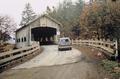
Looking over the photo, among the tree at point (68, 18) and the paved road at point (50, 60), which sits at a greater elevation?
the tree at point (68, 18)

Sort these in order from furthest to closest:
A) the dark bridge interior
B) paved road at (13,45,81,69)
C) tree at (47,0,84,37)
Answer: tree at (47,0,84,37)
the dark bridge interior
paved road at (13,45,81,69)

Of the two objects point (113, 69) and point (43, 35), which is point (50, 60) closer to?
point (113, 69)

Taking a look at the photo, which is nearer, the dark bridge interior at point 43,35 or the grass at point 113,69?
the grass at point 113,69

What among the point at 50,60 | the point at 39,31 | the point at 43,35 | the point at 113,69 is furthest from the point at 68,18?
the point at 113,69

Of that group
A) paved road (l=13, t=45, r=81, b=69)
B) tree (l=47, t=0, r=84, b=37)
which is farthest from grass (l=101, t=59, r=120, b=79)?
tree (l=47, t=0, r=84, b=37)

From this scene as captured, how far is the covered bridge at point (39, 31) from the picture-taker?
51781mm

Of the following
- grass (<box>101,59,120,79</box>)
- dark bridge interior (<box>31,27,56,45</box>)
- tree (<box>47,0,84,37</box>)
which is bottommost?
grass (<box>101,59,120,79</box>)

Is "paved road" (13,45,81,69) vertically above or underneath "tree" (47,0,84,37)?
underneath

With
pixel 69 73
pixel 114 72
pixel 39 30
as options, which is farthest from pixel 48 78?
pixel 39 30

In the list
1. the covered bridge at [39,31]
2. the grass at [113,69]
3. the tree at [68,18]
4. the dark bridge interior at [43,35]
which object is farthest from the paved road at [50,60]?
the tree at [68,18]

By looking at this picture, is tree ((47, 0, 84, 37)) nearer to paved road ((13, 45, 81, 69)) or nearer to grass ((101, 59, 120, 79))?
paved road ((13, 45, 81, 69))

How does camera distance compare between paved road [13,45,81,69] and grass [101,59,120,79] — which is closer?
grass [101,59,120,79]

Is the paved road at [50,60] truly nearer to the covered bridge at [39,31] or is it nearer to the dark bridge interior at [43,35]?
the covered bridge at [39,31]

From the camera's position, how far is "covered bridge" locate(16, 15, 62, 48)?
5178cm
